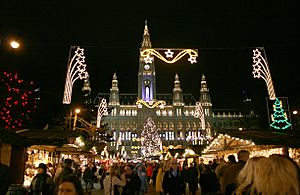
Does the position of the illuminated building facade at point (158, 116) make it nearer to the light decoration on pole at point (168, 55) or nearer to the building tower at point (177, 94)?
the building tower at point (177, 94)

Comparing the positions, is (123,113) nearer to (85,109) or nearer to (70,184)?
(85,109)

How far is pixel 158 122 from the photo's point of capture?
10212cm

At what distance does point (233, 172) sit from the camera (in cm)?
515

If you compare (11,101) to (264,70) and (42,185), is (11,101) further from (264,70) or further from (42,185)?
(264,70)


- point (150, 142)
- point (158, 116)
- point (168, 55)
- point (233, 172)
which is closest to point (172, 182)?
point (233, 172)

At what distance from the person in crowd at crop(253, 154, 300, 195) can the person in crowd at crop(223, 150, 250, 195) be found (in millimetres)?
2568

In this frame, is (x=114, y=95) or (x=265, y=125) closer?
(x=265, y=125)

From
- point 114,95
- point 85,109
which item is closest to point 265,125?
point 85,109

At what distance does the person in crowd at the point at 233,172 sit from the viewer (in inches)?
198

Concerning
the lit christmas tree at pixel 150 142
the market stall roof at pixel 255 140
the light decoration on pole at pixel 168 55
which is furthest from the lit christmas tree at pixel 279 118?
the lit christmas tree at pixel 150 142

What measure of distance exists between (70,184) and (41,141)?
8.17 metres

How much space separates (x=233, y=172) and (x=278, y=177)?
2.87 metres

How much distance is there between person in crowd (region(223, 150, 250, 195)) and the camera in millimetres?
5017

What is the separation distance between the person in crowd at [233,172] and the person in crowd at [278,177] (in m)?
2.57
